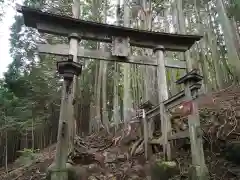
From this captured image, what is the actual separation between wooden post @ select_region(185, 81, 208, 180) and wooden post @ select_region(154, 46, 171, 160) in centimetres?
81

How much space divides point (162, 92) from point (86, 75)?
12.4m

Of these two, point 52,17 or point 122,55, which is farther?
point 122,55

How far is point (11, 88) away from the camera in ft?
45.4

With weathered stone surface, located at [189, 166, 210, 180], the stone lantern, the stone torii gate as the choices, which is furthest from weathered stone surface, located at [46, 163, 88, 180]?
the stone lantern

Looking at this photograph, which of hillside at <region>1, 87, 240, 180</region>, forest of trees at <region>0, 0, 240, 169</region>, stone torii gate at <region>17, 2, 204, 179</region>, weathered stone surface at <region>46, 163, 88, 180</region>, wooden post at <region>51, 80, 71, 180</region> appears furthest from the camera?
forest of trees at <region>0, 0, 240, 169</region>

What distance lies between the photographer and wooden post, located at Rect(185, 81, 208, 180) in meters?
4.42

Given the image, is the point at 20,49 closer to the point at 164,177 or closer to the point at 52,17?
the point at 52,17

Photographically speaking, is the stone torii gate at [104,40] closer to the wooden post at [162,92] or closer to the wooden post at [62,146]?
the wooden post at [162,92]

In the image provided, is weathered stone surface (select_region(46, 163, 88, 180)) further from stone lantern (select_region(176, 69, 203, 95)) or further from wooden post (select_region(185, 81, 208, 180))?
stone lantern (select_region(176, 69, 203, 95))

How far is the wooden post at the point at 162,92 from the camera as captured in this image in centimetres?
538

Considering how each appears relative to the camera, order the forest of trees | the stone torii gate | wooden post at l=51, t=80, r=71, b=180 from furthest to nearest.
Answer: the forest of trees
the stone torii gate
wooden post at l=51, t=80, r=71, b=180

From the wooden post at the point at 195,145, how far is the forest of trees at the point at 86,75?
14.2 feet

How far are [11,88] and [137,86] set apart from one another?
962 centimetres

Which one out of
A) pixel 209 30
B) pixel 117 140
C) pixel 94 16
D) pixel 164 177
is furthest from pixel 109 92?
pixel 164 177
